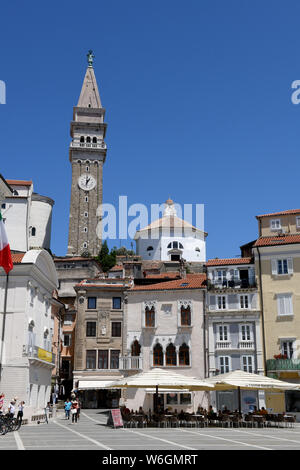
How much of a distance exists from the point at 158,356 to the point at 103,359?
8.11m

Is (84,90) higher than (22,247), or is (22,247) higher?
(84,90)

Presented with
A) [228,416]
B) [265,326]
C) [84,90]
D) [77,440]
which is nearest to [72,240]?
[84,90]

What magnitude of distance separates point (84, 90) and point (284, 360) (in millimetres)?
99396

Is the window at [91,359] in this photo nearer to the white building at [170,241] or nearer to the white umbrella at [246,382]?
the white umbrella at [246,382]

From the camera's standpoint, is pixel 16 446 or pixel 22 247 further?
pixel 22 247

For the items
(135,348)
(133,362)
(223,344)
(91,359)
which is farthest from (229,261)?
(91,359)

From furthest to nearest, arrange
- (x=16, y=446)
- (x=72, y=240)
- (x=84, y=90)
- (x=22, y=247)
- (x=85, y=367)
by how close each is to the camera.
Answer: (x=84, y=90)
(x=72, y=240)
(x=22, y=247)
(x=85, y=367)
(x=16, y=446)

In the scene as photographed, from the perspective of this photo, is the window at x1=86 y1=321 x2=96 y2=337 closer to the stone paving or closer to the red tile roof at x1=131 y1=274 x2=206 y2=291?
the red tile roof at x1=131 y1=274 x2=206 y2=291

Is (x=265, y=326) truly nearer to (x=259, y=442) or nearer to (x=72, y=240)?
(x=259, y=442)

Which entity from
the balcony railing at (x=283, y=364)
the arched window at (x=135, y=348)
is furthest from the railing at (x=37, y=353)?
the balcony railing at (x=283, y=364)

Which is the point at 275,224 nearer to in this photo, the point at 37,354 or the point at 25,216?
the point at 37,354

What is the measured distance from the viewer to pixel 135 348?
47500 millimetres

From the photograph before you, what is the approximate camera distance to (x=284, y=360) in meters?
41.0

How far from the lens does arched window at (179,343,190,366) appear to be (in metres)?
46.0
